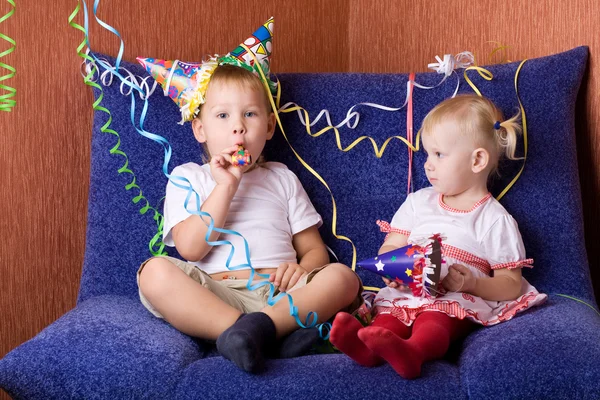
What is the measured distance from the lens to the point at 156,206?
68.5 inches

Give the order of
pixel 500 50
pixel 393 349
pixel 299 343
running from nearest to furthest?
pixel 393 349, pixel 299 343, pixel 500 50

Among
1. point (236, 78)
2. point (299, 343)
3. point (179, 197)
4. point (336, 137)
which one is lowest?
point (299, 343)

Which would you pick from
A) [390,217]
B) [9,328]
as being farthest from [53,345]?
[390,217]

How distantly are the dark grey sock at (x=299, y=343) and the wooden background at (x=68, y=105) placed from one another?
78 cm

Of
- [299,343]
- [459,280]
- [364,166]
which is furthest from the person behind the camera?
[364,166]

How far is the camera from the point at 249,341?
121cm

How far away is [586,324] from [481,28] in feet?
3.11

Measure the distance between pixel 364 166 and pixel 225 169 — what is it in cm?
35

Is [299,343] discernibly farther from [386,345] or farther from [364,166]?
[364,166]

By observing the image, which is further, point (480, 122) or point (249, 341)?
point (480, 122)

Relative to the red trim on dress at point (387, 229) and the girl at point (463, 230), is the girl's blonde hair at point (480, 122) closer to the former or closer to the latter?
the girl at point (463, 230)

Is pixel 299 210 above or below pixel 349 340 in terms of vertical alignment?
above

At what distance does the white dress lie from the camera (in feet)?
4.83

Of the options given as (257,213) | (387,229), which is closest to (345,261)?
(387,229)
